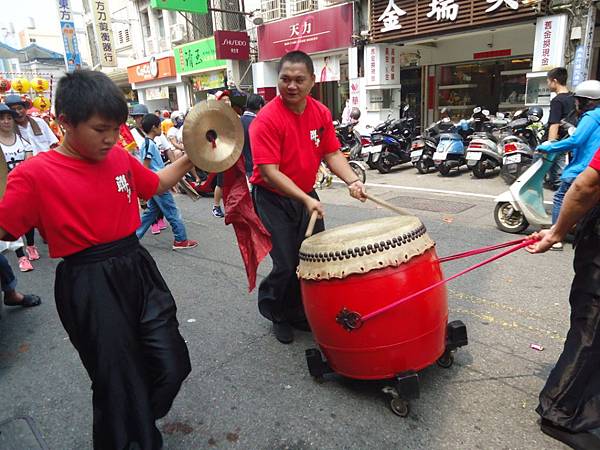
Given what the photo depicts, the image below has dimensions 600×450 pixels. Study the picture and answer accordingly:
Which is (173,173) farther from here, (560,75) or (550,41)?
(550,41)

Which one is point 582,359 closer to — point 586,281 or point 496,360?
point 586,281

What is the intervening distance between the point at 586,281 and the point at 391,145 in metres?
8.27

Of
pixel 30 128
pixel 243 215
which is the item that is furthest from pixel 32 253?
pixel 243 215

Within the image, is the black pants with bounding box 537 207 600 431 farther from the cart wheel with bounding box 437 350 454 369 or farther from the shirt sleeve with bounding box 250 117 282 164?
the shirt sleeve with bounding box 250 117 282 164

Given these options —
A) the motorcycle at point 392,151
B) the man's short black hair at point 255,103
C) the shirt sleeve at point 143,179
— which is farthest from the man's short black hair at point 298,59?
the motorcycle at point 392,151

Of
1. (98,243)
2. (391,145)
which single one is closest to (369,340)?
(98,243)

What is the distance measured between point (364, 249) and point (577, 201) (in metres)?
0.89

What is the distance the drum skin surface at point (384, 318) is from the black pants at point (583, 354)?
22.0 inches

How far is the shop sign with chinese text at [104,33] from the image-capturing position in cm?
2073

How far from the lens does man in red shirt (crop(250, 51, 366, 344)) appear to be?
8.64 ft

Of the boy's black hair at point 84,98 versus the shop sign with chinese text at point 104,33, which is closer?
the boy's black hair at point 84,98

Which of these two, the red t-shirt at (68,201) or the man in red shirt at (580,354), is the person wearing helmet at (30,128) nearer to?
the red t-shirt at (68,201)

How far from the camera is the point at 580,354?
78.5 inches

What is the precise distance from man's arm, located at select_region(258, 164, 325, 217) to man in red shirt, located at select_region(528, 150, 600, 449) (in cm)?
108
